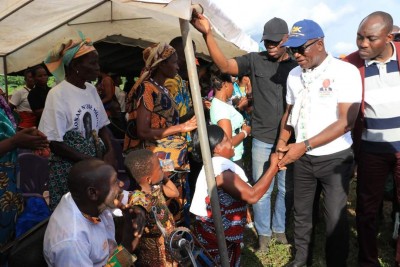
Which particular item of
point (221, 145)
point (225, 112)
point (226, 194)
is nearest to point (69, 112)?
point (221, 145)

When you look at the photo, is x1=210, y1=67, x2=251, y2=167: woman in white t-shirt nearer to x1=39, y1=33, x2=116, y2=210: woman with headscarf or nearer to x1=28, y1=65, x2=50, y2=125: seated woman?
x1=39, y1=33, x2=116, y2=210: woman with headscarf

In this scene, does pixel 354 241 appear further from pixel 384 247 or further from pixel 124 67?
pixel 124 67

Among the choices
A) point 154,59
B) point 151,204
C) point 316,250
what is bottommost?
point 316,250

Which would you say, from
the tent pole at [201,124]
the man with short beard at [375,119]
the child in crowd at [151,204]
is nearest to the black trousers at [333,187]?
the man with short beard at [375,119]

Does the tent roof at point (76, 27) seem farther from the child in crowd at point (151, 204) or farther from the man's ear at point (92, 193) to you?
the man's ear at point (92, 193)

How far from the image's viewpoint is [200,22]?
2.46 meters

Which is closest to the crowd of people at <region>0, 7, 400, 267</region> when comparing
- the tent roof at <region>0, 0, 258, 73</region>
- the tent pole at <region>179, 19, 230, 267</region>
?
the tent pole at <region>179, 19, 230, 267</region>

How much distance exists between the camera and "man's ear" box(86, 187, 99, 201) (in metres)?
1.92

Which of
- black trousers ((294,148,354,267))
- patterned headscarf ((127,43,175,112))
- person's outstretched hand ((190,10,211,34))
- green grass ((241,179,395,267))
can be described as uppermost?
person's outstretched hand ((190,10,211,34))

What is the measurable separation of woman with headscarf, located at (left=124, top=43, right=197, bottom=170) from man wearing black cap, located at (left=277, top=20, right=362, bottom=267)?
917mm

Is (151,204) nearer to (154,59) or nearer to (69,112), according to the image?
(69,112)

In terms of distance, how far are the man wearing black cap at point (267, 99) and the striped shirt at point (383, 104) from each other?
893 millimetres

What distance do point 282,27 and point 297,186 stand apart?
61.5 inches

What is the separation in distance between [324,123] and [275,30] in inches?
44.7
